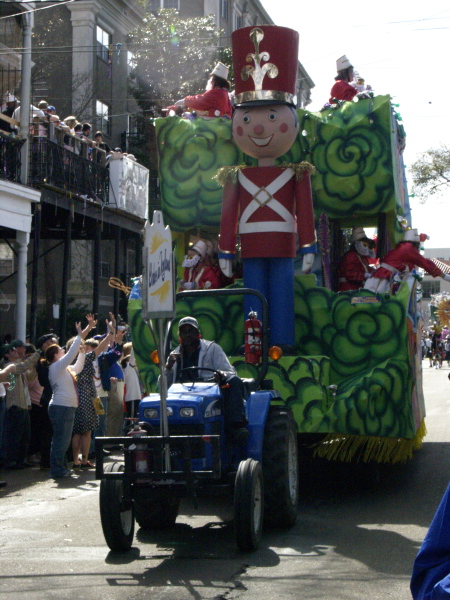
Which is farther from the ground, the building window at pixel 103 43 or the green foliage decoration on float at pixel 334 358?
the building window at pixel 103 43

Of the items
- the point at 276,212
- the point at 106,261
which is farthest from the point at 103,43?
the point at 276,212

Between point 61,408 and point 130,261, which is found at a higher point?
point 130,261

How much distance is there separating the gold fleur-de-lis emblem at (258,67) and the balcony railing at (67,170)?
27.1 feet

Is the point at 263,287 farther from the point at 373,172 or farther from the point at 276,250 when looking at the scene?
the point at 373,172

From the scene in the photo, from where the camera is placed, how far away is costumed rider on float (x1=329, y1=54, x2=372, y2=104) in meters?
11.0

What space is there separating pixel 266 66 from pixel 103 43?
21.6 m

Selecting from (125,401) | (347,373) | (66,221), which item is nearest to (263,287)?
(347,373)

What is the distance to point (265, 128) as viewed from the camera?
9.56m

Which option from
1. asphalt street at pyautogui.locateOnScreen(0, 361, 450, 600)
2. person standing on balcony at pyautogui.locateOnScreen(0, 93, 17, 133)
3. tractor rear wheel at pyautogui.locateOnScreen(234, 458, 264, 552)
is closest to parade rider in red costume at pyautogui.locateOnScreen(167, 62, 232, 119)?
asphalt street at pyautogui.locateOnScreen(0, 361, 450, 600)

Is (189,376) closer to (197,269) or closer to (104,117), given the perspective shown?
(197,269)

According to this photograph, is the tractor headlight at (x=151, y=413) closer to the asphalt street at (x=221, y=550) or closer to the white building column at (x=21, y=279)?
the asphalt street at (x=221, y=550)

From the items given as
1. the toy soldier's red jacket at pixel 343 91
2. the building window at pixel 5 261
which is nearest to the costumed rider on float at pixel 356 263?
the toy soldier's red jacket at pixel 343 91

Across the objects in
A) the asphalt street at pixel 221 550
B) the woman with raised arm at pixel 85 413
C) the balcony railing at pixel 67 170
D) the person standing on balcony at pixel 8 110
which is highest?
the person standing on balcony at pixel 8 110

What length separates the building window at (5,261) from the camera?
24.7m
